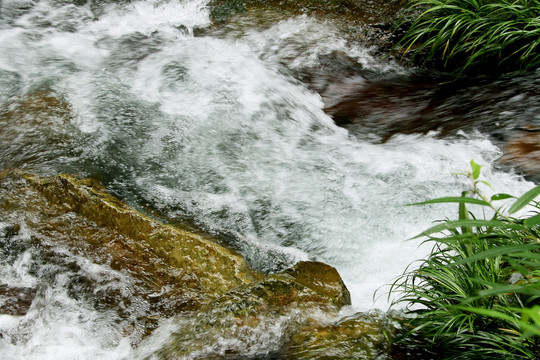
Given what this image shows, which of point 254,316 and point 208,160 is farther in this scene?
point 208,160

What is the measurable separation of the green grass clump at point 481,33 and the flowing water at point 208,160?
0.60 metres

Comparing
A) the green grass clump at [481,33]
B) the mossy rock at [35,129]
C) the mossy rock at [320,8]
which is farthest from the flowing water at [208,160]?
the mossy rock at [320,8]

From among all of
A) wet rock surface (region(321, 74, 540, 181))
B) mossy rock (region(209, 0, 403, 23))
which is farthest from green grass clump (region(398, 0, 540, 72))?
mossy rock (region(209, 0, 403, 23))

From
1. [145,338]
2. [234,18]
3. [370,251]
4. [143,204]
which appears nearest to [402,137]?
[370,251]

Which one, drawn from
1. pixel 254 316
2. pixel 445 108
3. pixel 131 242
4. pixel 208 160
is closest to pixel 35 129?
pixel 208 160

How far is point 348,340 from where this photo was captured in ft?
6.91

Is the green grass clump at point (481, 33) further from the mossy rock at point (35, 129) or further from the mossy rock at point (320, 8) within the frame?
the mossy rock at point (35, 129)

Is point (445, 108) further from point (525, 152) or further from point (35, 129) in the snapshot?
point (35, 129)

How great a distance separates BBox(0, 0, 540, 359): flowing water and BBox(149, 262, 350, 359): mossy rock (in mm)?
114

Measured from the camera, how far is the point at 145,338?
7.70 feet

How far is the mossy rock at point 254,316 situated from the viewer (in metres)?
2.14

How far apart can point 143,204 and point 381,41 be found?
4.27 meters

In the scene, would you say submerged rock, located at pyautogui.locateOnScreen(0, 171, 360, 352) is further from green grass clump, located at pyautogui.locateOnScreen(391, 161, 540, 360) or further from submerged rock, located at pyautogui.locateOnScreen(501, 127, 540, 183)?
submerged rock, located at pyautogui.locateOnScreen(501, 127, 540, 183)

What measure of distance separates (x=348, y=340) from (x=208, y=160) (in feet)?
7.64
